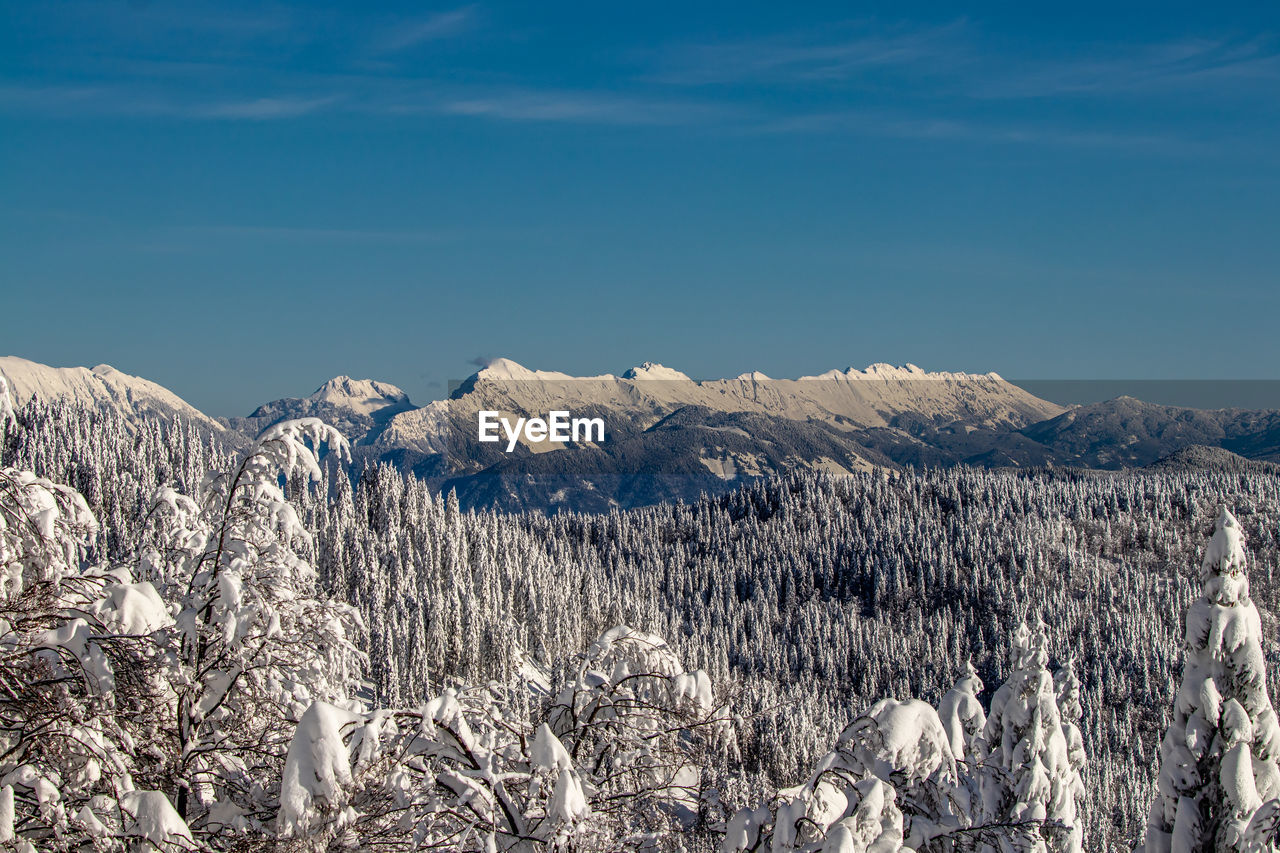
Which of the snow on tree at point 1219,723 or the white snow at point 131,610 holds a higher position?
the white snow at point 131,610

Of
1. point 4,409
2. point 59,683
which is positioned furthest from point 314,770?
point 4,409

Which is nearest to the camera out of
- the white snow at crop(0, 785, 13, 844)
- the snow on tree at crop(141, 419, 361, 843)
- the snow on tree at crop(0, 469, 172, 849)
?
the white snow at crop(0, 785, 13, 844)

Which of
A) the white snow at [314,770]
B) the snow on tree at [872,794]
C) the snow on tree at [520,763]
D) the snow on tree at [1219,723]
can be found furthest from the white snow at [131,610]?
the snow on tree at [1219,723]

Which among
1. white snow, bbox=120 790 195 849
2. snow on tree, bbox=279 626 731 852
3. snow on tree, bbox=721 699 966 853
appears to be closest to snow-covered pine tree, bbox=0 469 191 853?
white snow, bbox=120 790 195 849

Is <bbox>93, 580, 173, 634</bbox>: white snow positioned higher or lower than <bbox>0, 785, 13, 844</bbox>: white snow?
higher

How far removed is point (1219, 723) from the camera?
18062mm

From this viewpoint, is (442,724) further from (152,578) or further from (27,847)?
(152,578)

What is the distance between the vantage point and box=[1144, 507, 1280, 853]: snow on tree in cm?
1766

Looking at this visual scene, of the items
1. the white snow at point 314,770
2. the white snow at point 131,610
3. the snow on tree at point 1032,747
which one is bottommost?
the snow on tree at point 1032,747

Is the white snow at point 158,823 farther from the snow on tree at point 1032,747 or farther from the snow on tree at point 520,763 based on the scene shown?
the snow on tree at point 1032,747

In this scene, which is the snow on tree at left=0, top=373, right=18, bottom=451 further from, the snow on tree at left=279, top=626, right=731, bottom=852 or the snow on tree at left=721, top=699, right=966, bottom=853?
the snow on tree at left=721, top=699, right=966, bottom=853

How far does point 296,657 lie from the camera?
10.9 m

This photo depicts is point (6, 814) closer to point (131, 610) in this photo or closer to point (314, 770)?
point (131, 610)

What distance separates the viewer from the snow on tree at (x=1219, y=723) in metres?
17.7
